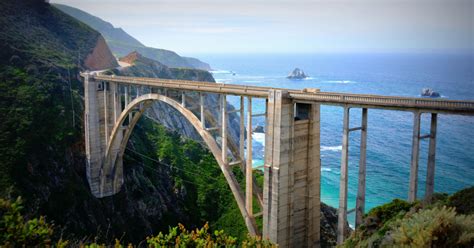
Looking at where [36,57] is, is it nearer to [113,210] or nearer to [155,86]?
[113,210]

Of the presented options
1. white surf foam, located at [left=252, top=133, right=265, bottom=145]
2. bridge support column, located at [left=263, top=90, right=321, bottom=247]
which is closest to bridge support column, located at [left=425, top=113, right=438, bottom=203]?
bridge support column, located at [left=263, top=90, right=321, bottom=247]

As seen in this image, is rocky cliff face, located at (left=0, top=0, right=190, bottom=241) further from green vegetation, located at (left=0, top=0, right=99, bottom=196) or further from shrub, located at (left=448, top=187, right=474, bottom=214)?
shrub, located at (left=448, top=187, right=474, bottom=214)

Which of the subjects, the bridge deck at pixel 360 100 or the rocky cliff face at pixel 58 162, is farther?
the rocky cliff face at pixel 58 162

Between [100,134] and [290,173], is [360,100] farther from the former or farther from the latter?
[100,134]

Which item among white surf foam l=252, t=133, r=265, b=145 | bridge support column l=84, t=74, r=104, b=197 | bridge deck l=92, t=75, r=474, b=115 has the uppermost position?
bridge deck l=92, t=75, r=474, b=115

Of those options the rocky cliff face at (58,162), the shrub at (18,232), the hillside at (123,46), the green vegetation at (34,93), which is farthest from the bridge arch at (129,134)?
the hillside at (123,46)

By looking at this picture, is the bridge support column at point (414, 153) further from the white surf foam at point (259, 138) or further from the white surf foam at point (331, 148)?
the white surf foam at point (259, 138)
